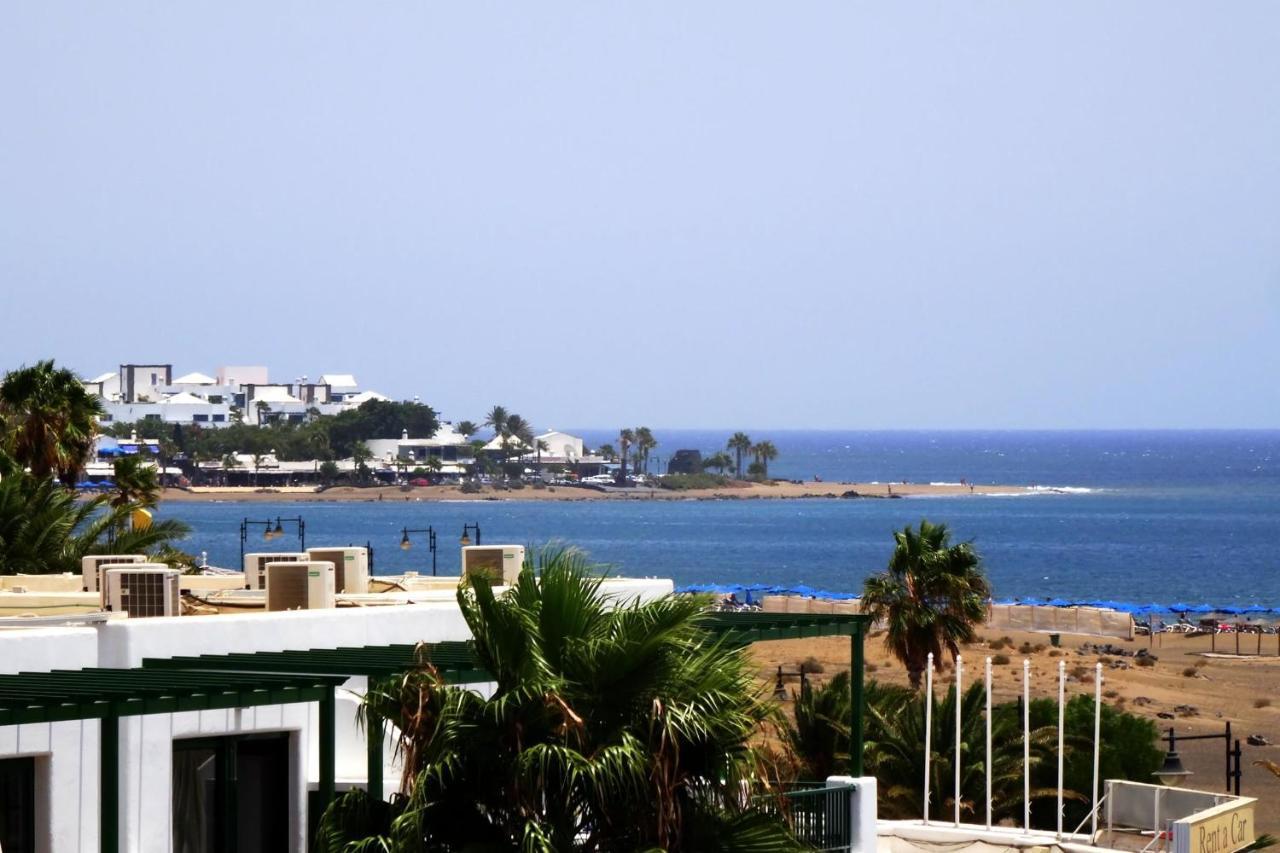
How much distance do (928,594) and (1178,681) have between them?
27551mm

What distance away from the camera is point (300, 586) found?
824 inches

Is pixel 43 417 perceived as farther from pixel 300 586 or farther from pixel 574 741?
pixel 574 741

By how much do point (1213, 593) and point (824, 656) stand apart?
6179 cm

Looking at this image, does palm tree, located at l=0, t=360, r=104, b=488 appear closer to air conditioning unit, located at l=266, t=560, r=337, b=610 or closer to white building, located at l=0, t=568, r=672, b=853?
air conditioning unit, located at l=266, t=560, r=337, b=610

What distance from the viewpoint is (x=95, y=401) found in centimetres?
5075

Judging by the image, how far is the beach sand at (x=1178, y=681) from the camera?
41.9 m

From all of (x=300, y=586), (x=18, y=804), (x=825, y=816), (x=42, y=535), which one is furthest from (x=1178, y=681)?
(x=18, y=804)

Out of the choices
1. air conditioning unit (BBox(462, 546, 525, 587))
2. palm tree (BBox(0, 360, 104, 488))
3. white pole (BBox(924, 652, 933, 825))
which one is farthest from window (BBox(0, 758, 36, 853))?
palm tree (BBox(0, 360, 104, 488))

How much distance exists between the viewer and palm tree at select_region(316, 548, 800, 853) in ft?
37.2

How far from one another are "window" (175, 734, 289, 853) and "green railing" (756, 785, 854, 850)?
172 inches

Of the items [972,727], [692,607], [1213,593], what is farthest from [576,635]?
[1213,593]

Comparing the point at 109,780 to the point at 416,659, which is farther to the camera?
the point at 416,659

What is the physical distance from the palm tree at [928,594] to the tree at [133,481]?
68.6 feet

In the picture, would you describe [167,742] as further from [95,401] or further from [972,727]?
[95,401]
